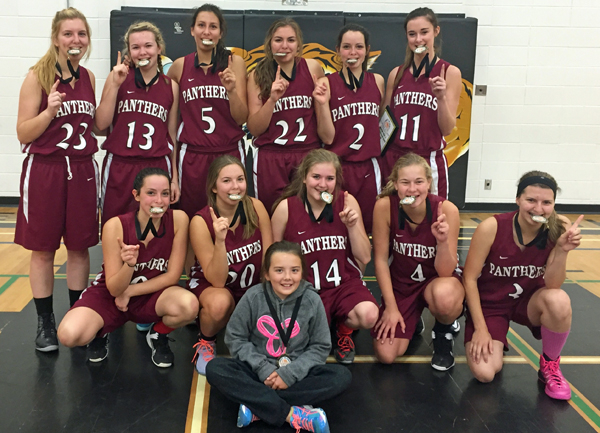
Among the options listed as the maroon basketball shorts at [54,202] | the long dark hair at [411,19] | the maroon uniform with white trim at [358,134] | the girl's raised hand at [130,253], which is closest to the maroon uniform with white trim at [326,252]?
the maroon uniform with white trim at [358,134]

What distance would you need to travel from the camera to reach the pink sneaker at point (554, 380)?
2674mm

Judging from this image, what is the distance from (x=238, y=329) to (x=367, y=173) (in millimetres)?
1525

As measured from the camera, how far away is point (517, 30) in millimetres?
6723

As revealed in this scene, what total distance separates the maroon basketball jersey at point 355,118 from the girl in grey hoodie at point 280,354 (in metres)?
1.12

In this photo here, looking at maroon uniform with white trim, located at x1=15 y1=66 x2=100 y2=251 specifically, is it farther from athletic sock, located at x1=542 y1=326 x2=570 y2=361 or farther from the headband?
athletic sock, located at x1=542 y1=326 x2=570 y2=361

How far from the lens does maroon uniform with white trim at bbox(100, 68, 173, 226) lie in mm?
3330

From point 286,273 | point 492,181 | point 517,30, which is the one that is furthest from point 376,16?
point 286,273

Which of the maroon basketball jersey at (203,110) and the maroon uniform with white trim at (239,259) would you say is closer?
the maroon uniform with white trim at (239,259)

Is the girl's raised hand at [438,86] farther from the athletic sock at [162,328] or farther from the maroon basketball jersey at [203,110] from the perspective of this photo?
the athletic sock at [162,328]

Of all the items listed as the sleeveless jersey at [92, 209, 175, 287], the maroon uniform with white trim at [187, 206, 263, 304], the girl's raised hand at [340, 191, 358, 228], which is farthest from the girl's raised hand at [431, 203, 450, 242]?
the sleeveless jersey at [92, 209, 175, 287]

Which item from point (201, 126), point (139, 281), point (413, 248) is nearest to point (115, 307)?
point (139, 281)

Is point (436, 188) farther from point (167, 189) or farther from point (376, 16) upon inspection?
point (376, 16)

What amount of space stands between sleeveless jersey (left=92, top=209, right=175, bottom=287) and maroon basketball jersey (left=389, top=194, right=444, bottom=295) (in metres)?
1.32

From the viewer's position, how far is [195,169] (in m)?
3.50
